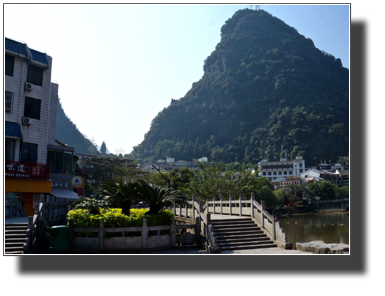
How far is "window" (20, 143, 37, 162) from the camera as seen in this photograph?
20828 millimetres

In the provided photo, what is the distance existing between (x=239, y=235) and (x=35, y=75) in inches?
656

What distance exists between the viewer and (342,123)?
453 ft

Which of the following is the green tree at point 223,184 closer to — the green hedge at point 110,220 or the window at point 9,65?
the green hedge at point 110,220

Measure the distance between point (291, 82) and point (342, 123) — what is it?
47.7 meters

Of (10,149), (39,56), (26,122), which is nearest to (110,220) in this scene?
(10,149)

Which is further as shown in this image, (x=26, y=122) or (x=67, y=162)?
(x=67, y=162)

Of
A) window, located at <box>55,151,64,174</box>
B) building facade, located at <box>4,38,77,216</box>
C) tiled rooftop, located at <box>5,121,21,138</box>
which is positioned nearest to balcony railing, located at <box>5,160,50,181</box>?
building facade, located at <box>4,38,77,216</box>

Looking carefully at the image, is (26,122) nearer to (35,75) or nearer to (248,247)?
Answer: (35,75)

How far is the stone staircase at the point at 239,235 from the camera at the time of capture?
42.7ft

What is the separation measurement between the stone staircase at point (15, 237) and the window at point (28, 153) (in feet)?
29.0

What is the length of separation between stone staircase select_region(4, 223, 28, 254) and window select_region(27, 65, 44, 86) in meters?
11.8

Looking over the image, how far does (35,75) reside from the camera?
861 inches

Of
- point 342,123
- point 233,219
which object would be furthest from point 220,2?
point 342,123

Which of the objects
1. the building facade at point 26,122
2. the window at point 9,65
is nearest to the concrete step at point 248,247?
the building facade at point 26,122
